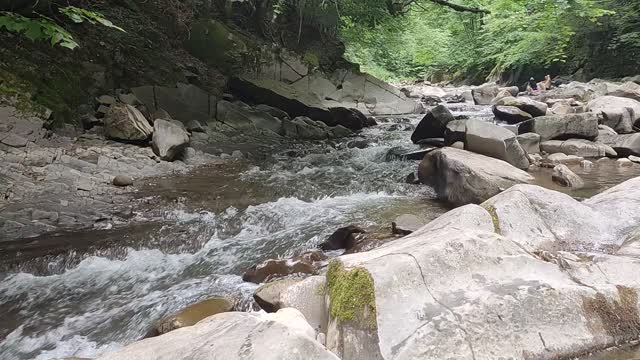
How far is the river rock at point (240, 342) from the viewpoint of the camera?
2.05 meters

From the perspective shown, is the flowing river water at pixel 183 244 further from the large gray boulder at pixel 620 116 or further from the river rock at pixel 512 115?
the river rock at pixel 512 115

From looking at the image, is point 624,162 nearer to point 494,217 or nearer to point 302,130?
point 494,217

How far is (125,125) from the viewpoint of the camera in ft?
27.5

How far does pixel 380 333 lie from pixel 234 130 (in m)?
9.22

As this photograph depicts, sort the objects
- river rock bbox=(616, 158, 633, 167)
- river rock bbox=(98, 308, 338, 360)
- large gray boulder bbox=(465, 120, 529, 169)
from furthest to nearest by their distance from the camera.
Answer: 1. river rock bbox=(616, 158, 633, 167)
2. large gray boulder bbox=(465, 120, 529, 169)
3. river rock bbox=(98, 308, 338, 360)

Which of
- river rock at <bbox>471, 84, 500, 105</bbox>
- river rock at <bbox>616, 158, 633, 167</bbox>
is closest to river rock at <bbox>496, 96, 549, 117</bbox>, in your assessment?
river rock at <bbox>616, 158, 633, 167</bbox>

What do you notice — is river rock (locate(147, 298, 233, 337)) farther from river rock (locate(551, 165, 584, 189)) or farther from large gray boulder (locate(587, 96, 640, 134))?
large gray boulder (locate(587, 96, 640, 134))

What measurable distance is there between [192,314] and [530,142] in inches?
347

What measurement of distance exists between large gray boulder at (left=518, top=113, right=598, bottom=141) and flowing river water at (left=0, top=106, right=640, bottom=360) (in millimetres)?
1592

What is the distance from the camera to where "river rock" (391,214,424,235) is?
5055mm

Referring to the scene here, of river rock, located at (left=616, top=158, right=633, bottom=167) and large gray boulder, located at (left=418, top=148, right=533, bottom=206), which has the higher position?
large gray boulder, located at (left=418, top=148, right=533, bottom=206)

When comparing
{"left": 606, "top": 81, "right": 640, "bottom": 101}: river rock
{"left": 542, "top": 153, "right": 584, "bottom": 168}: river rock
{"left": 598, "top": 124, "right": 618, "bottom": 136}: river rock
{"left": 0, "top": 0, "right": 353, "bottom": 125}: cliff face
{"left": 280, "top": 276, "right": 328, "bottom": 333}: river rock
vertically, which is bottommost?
{"left": 542, "top": 153, "right": 584, "bottom": 168}: river rock

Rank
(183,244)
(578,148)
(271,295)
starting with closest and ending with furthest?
(271,295) → (183,244) → (578,148)

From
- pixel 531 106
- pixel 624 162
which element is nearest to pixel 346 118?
pixel 531 106
